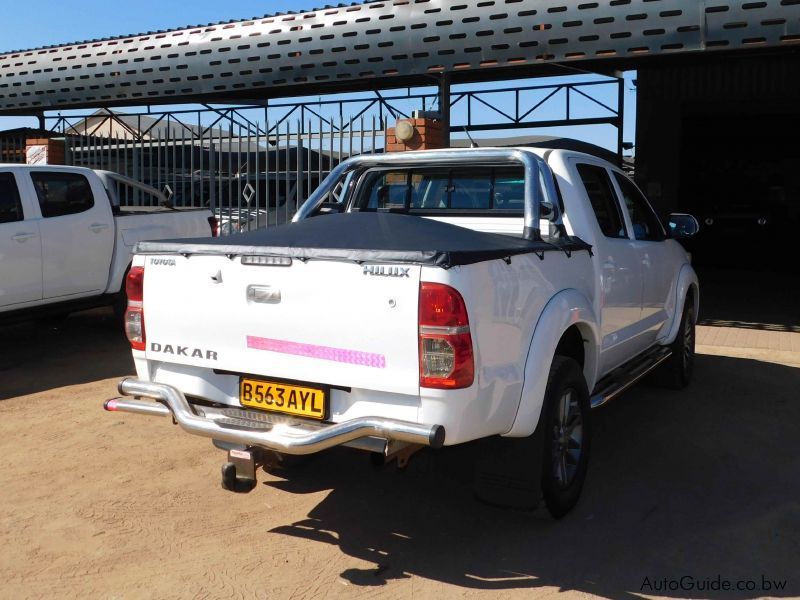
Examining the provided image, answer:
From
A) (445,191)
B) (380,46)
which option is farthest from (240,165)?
(445,191)

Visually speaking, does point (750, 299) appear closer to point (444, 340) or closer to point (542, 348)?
point (542, 348)

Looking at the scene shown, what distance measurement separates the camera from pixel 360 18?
10.4 meters

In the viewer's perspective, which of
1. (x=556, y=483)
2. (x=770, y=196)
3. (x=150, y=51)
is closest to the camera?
(x=556, y=483)

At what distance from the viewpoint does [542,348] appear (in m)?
3.74

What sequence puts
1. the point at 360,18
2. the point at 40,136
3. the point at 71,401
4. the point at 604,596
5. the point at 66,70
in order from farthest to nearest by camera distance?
1. the point at 40,136
2. the point at 66,70
3. the point at 360,18
4. the point at 71,401
5. the point at 604,596

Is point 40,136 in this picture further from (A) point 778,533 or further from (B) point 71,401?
(A) point 778,533

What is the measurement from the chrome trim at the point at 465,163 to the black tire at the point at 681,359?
262 cm

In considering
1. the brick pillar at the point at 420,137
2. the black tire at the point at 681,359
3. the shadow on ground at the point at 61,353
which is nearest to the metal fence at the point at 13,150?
the shadow on ground at the point at 61,353

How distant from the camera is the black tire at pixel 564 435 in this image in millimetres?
3893

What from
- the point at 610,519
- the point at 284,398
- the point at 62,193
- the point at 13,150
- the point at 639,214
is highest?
the point at 13,150

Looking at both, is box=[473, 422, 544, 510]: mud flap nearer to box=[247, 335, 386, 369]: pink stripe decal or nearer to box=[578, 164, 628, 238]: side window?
box=[247, 335, 386, 369]: pink stripe decal

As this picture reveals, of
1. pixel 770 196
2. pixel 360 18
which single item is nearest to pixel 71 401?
pixel 360 18

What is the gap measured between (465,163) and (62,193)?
5.19 m

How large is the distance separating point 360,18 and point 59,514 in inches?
309
